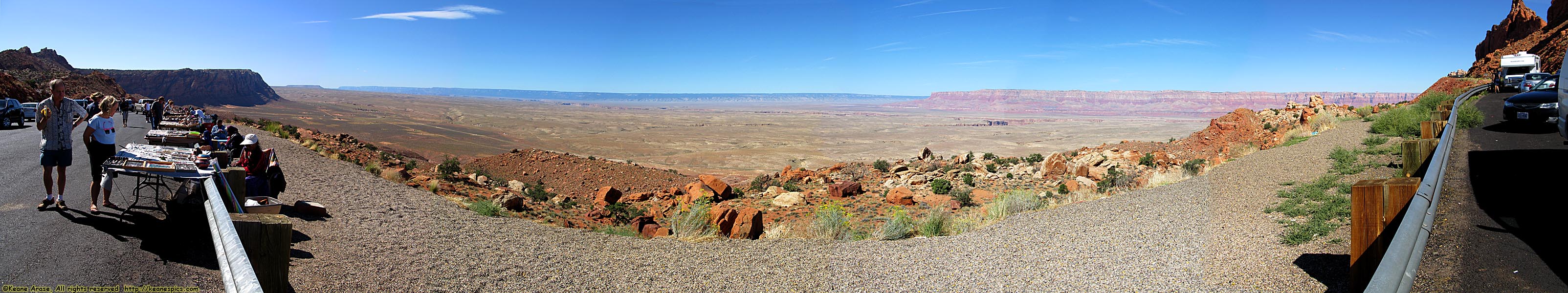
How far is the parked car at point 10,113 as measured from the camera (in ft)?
57.0

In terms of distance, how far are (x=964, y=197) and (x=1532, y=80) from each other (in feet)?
64.3

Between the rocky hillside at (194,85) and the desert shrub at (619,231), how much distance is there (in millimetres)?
126601

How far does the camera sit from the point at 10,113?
695 inches

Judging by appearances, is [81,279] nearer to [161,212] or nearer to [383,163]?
[161,212]

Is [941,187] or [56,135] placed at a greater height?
[56,135]

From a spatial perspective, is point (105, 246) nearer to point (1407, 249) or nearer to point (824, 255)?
point (824, 255)

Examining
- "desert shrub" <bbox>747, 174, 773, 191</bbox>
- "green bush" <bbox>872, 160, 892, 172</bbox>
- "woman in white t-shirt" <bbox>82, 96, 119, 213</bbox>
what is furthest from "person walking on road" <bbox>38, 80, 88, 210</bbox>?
"green bush" <bbox>872, 160, 892, 172</bbox>

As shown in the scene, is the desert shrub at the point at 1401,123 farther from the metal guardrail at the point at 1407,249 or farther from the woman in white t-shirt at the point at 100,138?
the woman in white t-shirt at the point at 100,138

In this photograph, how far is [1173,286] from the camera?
4.52m

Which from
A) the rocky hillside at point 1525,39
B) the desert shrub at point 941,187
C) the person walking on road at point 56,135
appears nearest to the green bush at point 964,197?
the desert shrub at point 941,187

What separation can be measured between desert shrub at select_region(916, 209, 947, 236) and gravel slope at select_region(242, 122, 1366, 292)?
35 cm

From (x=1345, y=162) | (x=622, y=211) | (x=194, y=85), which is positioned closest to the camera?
(x=1345, y=162)

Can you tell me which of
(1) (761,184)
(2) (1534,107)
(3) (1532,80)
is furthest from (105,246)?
(3) (1532,80)

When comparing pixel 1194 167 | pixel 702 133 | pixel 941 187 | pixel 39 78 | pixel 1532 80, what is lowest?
pixel 702 133
